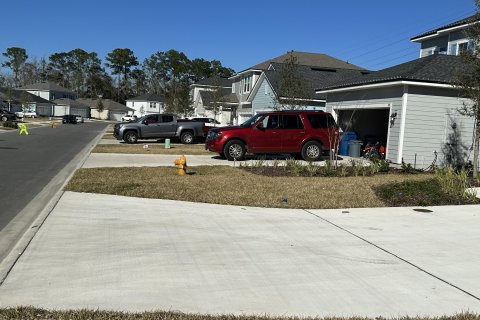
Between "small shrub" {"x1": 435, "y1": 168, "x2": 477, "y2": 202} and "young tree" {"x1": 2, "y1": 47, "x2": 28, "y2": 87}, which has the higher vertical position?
"young tree" {"x1": 2, "y1": 47, "x2": 28, "y2": 87}

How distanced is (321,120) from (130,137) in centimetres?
1359

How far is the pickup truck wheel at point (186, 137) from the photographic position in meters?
28.7


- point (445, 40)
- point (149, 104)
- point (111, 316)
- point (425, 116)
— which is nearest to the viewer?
point (111, 316)

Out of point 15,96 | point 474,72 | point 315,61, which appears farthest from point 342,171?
point 15,96

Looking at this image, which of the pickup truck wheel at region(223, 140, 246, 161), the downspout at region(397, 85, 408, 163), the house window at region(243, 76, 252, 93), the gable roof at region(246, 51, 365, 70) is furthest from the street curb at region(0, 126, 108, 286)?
the gable roof at region(246, 51, 365, 70)

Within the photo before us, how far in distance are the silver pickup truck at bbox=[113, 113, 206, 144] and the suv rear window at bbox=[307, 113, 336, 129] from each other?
12.2 m

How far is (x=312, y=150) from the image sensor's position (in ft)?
58.5

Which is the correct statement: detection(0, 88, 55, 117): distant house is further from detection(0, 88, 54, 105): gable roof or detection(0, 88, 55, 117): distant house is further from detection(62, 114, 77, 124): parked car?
detection(62, 114, 77, 124): parked car

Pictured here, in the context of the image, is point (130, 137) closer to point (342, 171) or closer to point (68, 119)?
point (342, 171)

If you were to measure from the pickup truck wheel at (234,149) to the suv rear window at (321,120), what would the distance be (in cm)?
281

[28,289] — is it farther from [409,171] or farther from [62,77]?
[62,77]

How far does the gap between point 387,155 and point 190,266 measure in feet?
44.9

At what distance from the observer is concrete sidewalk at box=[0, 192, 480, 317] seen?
4395 millimetres

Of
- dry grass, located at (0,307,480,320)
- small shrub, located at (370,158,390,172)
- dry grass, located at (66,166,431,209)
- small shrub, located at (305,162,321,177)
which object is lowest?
dry grass, located at (0,307,480,320)
